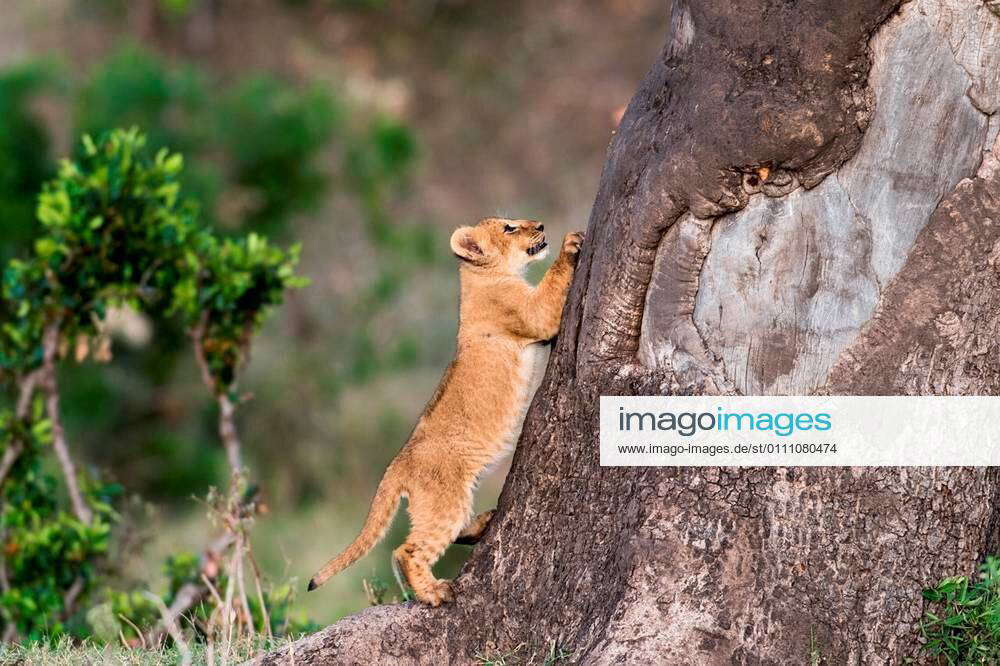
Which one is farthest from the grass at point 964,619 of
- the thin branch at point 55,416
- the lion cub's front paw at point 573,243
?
the thin branch at point 55,416

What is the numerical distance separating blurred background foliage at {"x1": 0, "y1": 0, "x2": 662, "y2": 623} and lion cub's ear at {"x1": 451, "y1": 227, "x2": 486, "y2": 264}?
2.38 m

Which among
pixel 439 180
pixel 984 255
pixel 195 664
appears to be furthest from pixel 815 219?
pixel 439 180

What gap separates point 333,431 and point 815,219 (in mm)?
11183

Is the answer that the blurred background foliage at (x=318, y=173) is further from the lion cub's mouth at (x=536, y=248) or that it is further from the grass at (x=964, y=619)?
the grass at (x=964, y=619)

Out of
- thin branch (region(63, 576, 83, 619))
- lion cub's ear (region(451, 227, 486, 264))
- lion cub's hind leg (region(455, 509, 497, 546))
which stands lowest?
thin branch (region(63, 576, 83, 619))

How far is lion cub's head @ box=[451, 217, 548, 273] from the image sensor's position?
5.02 metres

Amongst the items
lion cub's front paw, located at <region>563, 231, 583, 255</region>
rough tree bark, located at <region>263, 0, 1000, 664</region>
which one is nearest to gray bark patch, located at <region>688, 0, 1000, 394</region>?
rough tree bark, located at <region>263, 0, 1000, 664</region>

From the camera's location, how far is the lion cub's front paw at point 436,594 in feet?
14.1

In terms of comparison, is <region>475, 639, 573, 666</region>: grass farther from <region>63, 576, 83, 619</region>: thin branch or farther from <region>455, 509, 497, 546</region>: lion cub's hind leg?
<region>63, 576, 83, 619</region>: thin branch

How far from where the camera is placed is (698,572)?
381 centimetres

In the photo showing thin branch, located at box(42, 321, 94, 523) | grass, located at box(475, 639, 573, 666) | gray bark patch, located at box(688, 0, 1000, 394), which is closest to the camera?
gray bark patch, located at box(688, 0, 1000, 394)

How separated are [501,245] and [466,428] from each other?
2.71 feet

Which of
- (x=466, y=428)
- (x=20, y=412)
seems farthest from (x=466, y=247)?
(x=20, y=412)

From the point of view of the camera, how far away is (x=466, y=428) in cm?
460
